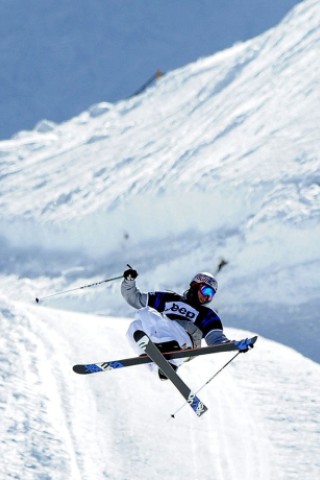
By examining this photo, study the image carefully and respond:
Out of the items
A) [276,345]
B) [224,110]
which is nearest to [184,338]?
[276,345]

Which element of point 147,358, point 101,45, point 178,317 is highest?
point 101,45

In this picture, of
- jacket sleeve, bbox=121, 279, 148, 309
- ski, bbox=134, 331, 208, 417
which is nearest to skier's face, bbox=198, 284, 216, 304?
jacket sleeve, bbox=121, 279, 148, 309

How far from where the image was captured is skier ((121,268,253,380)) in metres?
9.15

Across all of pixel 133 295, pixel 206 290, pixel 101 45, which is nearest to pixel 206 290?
pixel 206 290

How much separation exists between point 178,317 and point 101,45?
3933cm

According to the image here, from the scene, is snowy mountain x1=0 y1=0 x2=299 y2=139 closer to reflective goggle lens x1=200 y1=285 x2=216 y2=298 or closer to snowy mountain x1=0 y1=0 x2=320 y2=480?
snowy mountain x1=0 y1=0 x2=320 y2=480

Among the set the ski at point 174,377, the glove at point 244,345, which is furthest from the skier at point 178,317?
the glove at point 244,345

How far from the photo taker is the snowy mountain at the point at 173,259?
8828 mm

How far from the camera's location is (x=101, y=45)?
47.3 meters

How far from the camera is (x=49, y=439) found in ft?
26.9

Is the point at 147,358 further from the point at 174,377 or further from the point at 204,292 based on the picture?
the point at 204,292

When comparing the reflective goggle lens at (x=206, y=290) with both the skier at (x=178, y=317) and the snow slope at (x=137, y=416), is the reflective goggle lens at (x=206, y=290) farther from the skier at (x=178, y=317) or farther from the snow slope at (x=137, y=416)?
the snow slope at (x=137, y=416)

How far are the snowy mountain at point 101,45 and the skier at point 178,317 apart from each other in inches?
1397

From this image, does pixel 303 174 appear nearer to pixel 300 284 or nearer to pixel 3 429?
pixel 300 284
